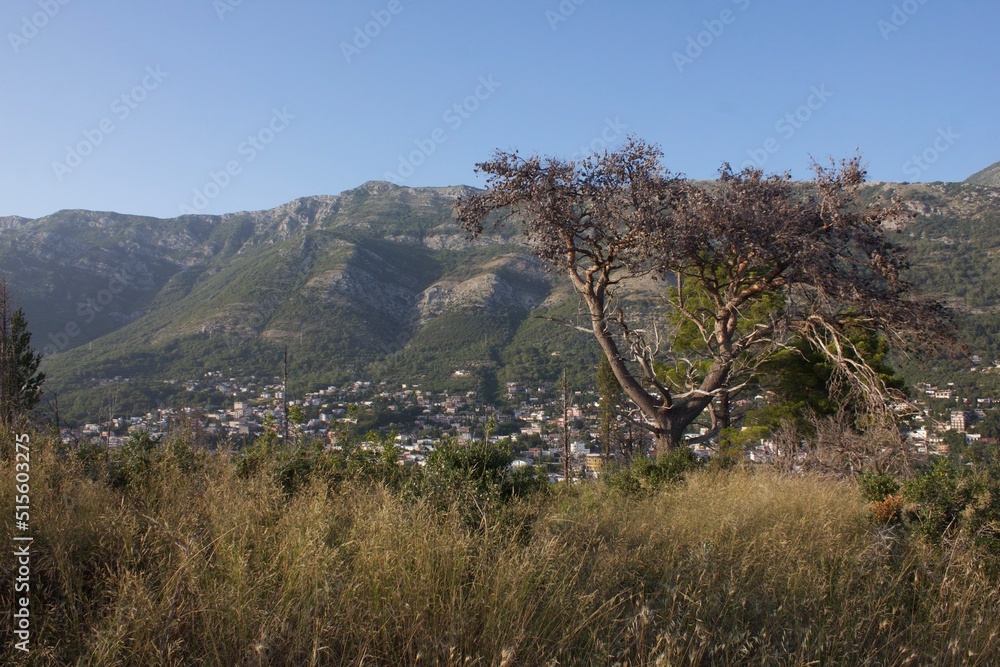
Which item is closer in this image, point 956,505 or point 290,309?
point 956,505

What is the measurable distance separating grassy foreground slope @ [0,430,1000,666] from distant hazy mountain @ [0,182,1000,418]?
26.6 meters

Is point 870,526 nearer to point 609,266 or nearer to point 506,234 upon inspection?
point 609,266

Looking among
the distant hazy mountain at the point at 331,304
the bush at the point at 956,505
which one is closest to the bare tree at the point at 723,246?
the bush at the point at 956,505

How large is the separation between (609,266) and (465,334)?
212 feet

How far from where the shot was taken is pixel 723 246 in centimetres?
817

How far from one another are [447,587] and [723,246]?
21.9 ft

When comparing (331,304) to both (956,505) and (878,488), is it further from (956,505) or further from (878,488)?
(956,505)

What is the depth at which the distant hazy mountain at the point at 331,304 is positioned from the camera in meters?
55.6

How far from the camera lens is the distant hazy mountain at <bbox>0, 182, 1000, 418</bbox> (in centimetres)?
5562

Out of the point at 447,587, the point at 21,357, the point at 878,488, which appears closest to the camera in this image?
the point at 447,587

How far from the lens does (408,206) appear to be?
168000mm

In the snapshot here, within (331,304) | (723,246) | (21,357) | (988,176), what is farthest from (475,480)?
(988,176)

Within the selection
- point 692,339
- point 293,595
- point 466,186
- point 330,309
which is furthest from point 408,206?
point 293,595

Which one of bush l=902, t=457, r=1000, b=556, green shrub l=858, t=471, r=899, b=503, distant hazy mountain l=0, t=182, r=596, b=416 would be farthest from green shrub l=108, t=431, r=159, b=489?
distant hazy mountain l=0, t=182, r=596, b=416
